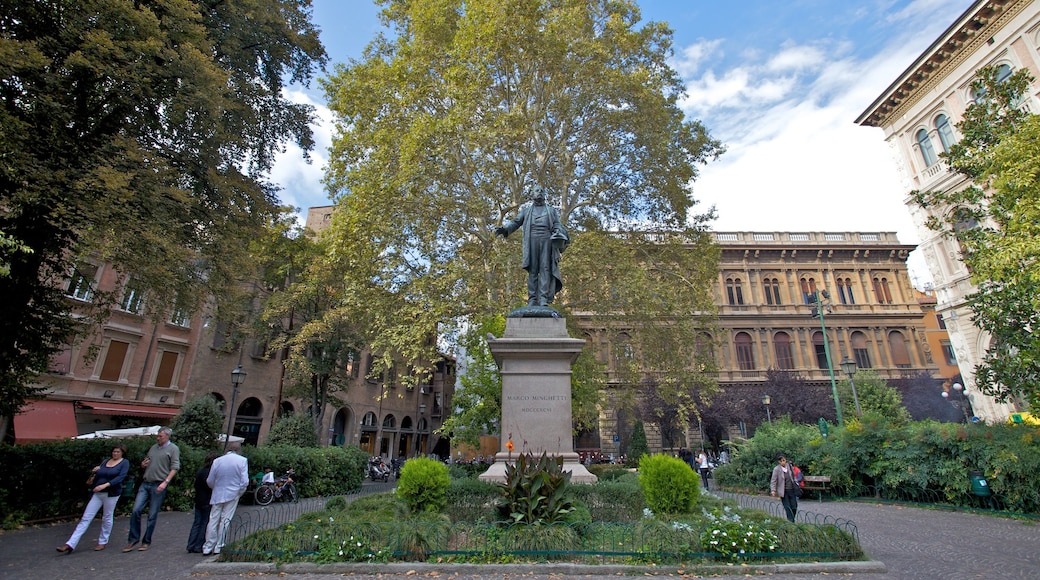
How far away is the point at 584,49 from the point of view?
16.8 m

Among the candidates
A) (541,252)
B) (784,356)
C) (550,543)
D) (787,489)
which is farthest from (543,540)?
(784,356)

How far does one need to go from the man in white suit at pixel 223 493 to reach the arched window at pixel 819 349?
42.9 metres

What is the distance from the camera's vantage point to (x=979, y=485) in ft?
37.0

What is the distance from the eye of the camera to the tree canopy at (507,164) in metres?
16.2

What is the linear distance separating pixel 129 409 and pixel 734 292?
41.6 meters

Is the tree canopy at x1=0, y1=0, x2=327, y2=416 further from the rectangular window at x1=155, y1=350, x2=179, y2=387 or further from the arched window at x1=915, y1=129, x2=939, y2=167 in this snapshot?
the arched window at x1=915, y1=129, x2=939, y2=167

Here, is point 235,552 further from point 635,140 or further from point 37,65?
point 635,140

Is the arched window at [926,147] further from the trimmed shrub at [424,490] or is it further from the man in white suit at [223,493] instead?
the man in white suit at [223,493]

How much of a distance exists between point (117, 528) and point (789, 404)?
36.6 meters

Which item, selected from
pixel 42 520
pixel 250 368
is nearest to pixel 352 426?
pixel 250 368

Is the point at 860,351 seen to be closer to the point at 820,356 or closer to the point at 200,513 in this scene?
the point at 820,356

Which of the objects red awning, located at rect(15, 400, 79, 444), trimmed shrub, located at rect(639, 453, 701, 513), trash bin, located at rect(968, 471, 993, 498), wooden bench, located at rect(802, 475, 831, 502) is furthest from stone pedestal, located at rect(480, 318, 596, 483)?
red awning, located at rect(15, 400, 79, 444)

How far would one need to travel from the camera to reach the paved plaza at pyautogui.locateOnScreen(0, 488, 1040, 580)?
227 inches

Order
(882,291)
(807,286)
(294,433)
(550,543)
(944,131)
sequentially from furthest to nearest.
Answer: (807,286) → (882,291) → (944,131) → (294,433) → (550,543)
